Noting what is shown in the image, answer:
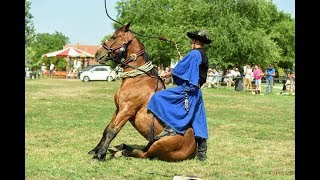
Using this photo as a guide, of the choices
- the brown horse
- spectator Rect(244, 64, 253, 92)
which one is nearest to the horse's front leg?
the brown horse

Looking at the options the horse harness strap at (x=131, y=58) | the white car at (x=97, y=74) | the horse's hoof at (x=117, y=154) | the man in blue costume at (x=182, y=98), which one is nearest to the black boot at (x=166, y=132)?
the man in blue costume at (x=182, y=98)

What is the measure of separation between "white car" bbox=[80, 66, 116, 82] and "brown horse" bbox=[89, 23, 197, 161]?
125ft

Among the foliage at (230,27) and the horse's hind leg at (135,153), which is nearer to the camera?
the horse's hind leg at (135,153)

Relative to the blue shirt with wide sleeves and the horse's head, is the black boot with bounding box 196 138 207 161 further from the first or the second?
the horse's head

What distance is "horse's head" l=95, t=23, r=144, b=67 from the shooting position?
25.4 ft

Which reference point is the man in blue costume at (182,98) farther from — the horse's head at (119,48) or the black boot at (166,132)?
the horse's head at (119,48)

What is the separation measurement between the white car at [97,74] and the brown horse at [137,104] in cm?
3824

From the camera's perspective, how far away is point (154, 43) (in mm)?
61188

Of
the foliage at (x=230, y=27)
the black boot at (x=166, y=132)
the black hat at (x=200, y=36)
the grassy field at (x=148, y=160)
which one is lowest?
the grassy field at (x=148, y=160)

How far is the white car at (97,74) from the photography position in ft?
151

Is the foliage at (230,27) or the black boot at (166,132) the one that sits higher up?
the foliage at (230,27)
